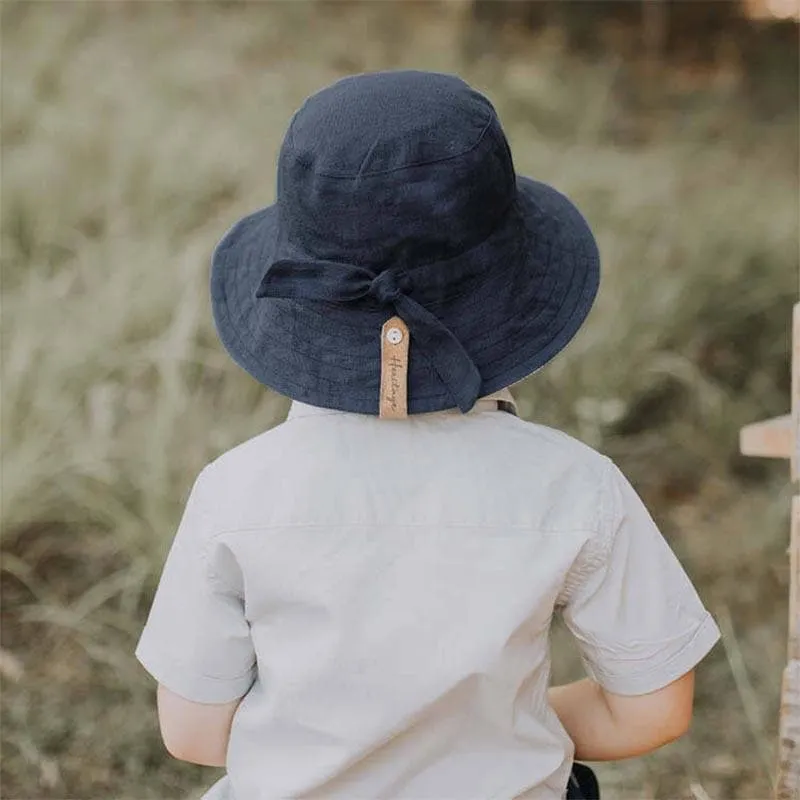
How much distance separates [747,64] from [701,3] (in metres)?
0.55

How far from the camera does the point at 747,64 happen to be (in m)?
5.72

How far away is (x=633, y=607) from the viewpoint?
1258 millimetres

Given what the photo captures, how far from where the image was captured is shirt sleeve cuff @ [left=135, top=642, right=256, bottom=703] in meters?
1.28

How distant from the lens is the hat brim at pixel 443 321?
1200 mm

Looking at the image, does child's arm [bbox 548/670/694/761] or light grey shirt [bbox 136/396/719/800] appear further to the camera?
child's arm [bbox 548/670/694/761]

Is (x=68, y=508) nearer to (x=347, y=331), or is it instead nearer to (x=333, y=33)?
(x=347, y=331)

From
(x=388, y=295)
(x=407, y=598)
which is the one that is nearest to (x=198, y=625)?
(x=407, y=598)

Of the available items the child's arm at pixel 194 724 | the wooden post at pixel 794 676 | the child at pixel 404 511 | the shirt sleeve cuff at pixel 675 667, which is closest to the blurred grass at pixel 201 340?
the wooden post at pixel 794 676

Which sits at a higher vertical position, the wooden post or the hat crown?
the hat crown

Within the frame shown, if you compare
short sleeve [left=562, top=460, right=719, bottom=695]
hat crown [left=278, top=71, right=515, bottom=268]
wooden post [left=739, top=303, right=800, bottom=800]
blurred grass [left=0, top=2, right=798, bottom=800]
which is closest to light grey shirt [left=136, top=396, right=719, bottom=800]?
short sleeve [left=562, top=460, right=719, bottom=695]

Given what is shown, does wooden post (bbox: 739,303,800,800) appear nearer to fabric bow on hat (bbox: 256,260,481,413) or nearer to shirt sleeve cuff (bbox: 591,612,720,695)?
shirt sleeve cuff (bbox: 591,612,720,695)

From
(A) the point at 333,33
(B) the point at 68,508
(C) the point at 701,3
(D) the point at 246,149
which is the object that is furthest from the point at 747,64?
(B) the point at 68,508

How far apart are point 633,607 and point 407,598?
238 millimetres

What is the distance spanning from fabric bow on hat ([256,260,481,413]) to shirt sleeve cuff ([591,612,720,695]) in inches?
13.7
